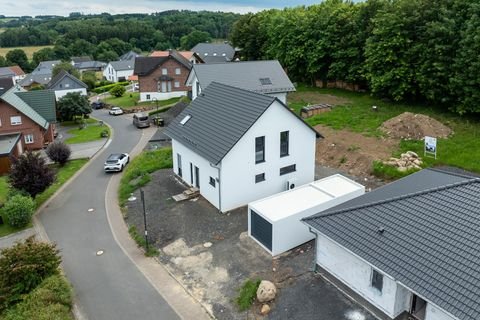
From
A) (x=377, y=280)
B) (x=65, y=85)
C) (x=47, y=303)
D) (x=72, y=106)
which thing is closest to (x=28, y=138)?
(x=72, y=106)

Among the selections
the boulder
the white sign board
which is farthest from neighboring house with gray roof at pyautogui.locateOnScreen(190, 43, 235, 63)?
the boulder

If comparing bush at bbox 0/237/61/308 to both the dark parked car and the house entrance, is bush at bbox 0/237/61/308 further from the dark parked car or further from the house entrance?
the dark parked car

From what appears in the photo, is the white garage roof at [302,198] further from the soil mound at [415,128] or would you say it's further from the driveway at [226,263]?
the soil mound at [415,128]

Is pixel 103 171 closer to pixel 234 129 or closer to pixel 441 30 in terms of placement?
pixel 234 129

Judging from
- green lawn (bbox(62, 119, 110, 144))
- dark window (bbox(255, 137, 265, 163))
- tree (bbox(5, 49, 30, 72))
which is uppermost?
tree (bbox(5, 49, 30, 72))

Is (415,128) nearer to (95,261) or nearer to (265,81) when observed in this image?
(265,81)

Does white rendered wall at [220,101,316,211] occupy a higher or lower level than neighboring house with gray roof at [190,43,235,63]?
lower
